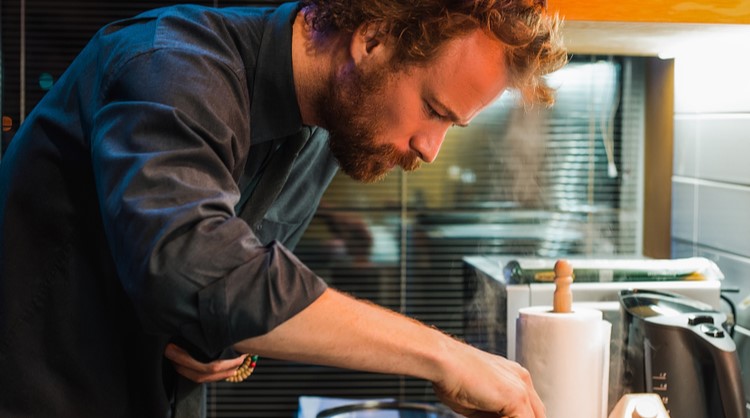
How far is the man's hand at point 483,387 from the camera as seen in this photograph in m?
Result: 0.85

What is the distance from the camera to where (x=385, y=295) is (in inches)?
112

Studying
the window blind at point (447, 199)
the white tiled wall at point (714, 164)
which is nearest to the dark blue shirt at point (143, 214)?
the white tiled wall at point (714, 164)

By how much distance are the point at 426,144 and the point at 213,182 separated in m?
0.36

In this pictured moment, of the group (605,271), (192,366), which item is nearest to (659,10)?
(605,271)

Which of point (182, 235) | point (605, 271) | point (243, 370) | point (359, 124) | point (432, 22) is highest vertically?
point (432, 22)

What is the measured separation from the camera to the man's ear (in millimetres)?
1047

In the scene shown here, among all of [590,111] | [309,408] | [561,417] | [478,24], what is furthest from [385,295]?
[478,24]

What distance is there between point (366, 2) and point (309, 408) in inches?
27.9

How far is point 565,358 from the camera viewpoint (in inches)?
45.6

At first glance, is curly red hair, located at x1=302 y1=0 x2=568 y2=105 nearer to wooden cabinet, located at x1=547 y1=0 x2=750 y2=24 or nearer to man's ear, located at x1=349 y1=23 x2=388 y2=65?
man's ear, located at x1=349 y1=23 x2=388 y2=65

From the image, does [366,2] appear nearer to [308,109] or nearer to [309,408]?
[308,109]

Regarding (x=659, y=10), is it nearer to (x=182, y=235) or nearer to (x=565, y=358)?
(x=565, y=358)

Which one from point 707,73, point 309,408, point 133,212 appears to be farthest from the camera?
point 707,73

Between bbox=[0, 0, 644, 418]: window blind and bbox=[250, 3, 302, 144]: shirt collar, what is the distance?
172 centimetres
